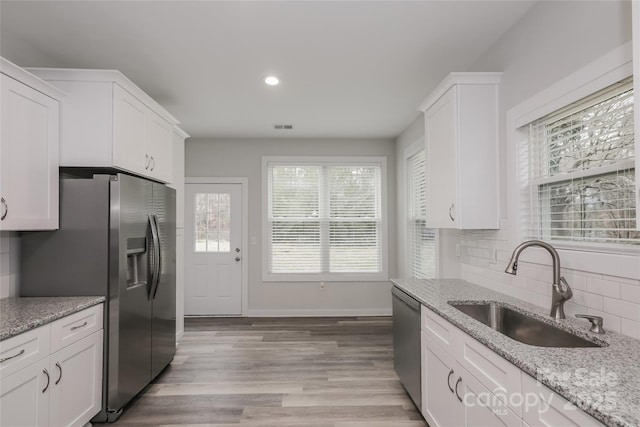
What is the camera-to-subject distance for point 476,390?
156 centimetres

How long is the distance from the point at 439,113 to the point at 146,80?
2.58 meters

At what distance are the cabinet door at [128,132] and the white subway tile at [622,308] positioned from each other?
2984 mm

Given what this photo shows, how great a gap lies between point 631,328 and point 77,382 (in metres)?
2.91

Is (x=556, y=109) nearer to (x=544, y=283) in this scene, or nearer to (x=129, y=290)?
(x=544, y=283)

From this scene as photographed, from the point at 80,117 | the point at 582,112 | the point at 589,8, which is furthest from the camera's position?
the point at 80,117

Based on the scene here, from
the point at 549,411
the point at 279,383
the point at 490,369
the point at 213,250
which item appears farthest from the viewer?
the point at 213,250

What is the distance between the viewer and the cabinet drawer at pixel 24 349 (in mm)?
1631

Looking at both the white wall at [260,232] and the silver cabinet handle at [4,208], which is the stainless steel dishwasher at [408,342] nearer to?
the white wall at [260,232]

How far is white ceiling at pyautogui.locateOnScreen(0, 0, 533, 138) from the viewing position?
2.14 metres

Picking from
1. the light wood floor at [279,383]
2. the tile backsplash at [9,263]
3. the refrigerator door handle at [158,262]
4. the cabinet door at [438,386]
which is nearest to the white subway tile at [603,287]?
the cabinet door at [438,386]

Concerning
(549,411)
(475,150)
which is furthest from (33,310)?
(475,150)

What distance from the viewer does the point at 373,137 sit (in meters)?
5.23

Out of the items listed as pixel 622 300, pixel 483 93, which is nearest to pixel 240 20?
pixel 483 93

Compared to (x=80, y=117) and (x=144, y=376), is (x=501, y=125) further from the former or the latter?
(x=144, y=376)
